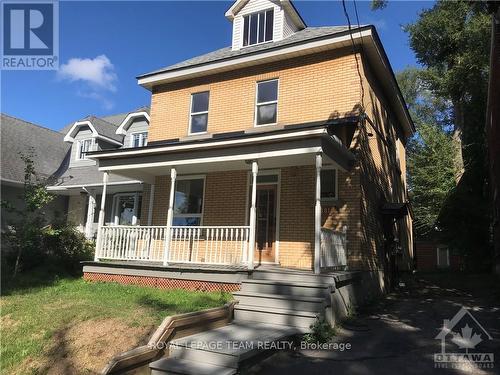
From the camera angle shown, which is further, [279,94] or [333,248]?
[279,94]

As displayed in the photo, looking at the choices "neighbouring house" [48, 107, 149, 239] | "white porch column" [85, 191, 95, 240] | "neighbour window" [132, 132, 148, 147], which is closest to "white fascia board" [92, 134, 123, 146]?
"neighbouring house" [48, 107, 149, 239]

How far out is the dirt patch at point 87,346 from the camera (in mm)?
5867

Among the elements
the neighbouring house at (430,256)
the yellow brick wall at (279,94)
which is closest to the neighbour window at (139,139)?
the yellow brick wall at (279,94)

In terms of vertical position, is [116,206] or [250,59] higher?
[250,59]

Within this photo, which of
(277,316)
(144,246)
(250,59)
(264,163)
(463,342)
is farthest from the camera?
(250,59)

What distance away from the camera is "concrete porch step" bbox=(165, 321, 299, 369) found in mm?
5730

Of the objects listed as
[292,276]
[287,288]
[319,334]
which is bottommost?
[319,334]

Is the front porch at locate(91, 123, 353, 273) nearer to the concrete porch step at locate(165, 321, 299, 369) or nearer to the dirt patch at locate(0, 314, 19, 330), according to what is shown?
the concrete porch step at locate(165, 321, 299, 369)

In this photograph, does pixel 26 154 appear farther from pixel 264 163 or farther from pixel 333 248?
pixel 333 248

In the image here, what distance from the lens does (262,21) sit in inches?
562

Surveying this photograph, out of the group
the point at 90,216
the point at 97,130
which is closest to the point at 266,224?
the point at 90,216

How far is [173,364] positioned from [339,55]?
29.9ft

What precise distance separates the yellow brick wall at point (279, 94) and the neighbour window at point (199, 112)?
173 mm

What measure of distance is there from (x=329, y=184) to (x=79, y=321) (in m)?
6.80
